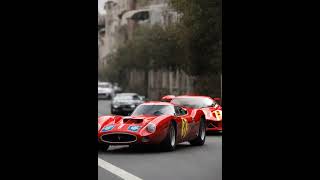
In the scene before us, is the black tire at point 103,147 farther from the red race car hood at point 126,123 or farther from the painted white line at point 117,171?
the painted white line at point 117,171

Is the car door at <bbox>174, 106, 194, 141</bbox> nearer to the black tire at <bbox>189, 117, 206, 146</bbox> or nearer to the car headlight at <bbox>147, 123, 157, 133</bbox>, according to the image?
the black tire at <bbox>189, 117, 206, 146</bbox>

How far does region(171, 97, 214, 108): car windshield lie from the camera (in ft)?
74.3

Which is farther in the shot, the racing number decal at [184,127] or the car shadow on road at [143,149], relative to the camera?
the racing number decal at [184,127]

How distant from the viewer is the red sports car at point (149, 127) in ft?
52.1

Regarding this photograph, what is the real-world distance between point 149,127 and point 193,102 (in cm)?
703

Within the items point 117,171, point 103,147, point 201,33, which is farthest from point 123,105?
point 117,171

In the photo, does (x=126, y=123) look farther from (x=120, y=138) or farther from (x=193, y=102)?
(x=193, y=102)

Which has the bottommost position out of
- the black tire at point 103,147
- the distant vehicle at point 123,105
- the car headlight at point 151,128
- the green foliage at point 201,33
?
the distant vehicle at point 123,105

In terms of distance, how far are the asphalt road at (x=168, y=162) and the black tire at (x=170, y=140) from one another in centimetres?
18

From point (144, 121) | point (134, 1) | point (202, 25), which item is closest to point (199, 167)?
point (144, 121)

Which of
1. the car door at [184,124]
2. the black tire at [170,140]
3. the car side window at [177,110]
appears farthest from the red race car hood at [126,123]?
the car side window at [177,110]

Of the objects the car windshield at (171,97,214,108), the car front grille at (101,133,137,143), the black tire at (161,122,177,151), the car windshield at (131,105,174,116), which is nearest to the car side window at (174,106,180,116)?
the car windshield at (131,105,174,116)
